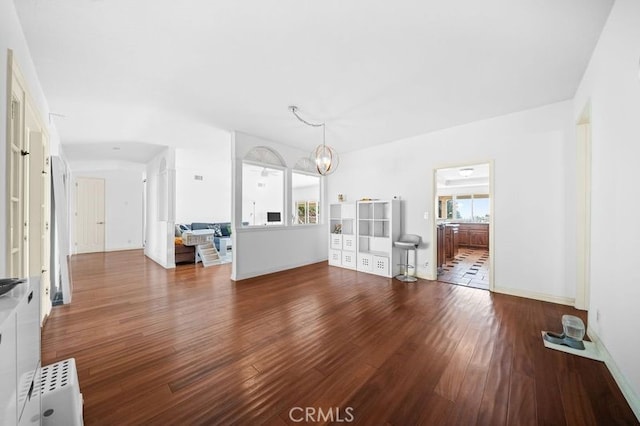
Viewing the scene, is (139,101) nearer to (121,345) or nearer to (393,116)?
(121,345)

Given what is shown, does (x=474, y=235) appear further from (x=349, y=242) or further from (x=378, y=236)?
(x=349, y=242)

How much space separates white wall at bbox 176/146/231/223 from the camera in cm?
824

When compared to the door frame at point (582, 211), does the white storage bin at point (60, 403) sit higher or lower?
lower

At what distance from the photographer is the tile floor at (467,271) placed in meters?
4.52

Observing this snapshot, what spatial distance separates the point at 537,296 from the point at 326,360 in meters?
3.43

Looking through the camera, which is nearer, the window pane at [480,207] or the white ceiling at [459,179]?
the white ceiling at [459,179]

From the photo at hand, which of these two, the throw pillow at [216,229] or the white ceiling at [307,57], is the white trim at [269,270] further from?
the throw pillow at [216,229]

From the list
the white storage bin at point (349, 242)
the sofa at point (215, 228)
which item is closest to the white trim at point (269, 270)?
the white storage bin at point (349, 242)

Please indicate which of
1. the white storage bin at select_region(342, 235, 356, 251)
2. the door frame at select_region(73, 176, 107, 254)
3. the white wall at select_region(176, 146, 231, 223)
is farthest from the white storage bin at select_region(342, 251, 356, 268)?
the door frame at select_region(73, 176, 107, 254)

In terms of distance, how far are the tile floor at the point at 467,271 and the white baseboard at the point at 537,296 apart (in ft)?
0.86

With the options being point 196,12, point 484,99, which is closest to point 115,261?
point 196,12

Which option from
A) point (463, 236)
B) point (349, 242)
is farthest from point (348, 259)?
Answer: point (463, 236)

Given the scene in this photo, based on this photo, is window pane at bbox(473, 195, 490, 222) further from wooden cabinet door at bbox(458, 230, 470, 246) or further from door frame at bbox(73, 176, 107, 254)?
door frame at bbox(73, 176, 107, 254)

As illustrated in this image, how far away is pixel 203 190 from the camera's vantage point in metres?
9.17
